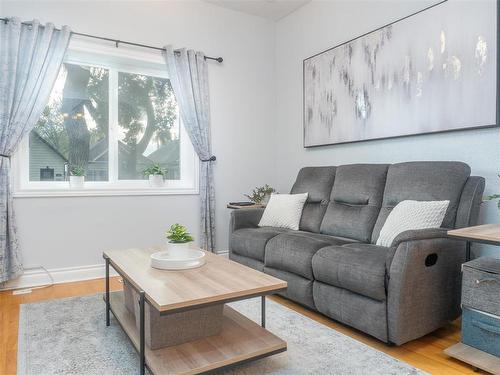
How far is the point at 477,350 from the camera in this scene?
1812mm

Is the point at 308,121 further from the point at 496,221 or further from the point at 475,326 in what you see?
the point at 475,326

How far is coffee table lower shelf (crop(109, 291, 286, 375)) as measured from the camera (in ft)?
4.84

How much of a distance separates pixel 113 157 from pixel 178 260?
214 centimetres

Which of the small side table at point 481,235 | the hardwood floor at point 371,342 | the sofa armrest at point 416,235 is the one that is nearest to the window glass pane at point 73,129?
the hardwood floor at point 371,342

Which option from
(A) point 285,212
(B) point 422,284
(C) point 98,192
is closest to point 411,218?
(B) point 422,284

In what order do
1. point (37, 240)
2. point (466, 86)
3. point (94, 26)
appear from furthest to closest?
point (94, 26) < point (37, 240) < point (466, 86)

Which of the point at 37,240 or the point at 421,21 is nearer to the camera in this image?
the point at 421,21

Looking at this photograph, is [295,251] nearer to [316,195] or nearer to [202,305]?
[316,195]

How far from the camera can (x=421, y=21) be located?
2.79 m

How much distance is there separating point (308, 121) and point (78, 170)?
2.37 m

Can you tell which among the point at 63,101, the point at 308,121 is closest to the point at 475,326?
the point at 308,121

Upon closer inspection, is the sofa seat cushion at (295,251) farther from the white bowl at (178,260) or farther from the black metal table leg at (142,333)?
the black metal table leg at (142,333)

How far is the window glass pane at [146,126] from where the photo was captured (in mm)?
3734

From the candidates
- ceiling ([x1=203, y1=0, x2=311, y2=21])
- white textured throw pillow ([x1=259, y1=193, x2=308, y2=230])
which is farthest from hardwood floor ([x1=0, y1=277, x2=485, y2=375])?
ceiling ([x1=203, y1=0, x2=311, y2=21])
